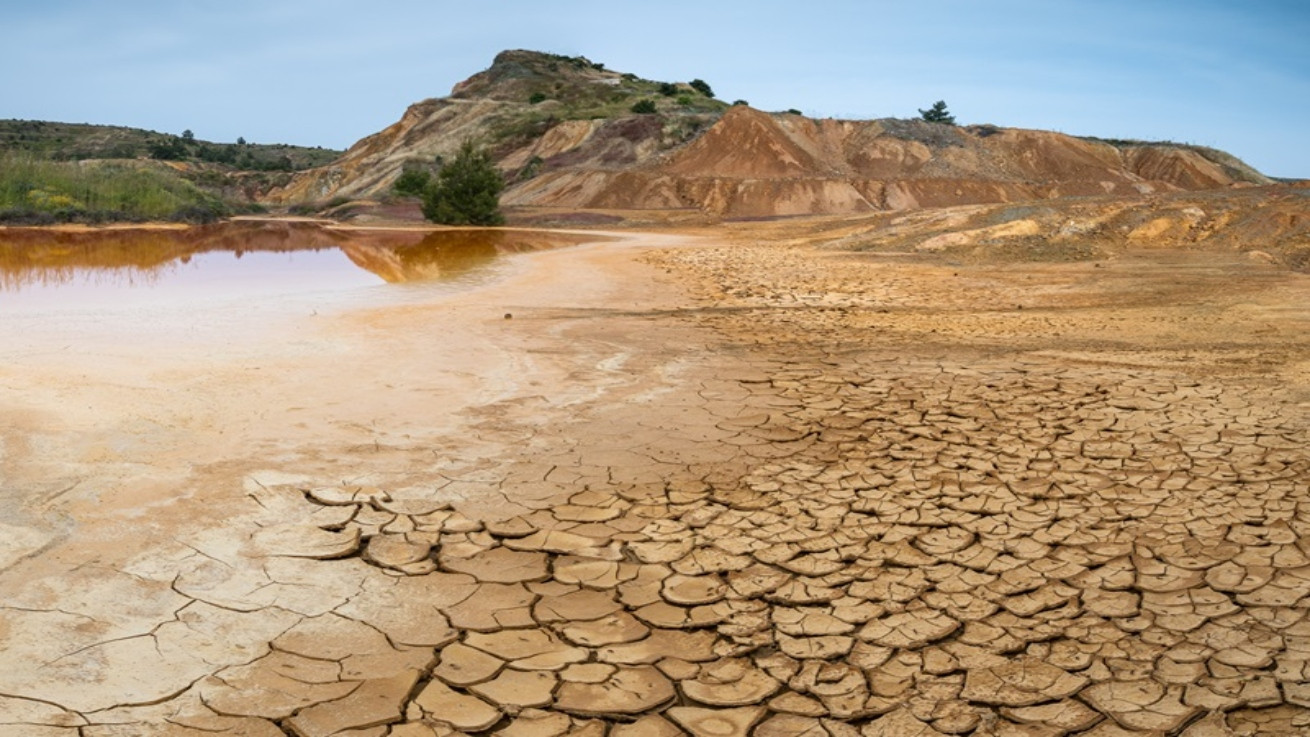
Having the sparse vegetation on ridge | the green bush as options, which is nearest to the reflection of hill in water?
the sparse vegetation on ridge

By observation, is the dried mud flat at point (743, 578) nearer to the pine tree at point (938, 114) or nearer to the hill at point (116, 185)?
the hill at point (116, 185)

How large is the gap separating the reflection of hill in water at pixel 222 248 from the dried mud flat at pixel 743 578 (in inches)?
366

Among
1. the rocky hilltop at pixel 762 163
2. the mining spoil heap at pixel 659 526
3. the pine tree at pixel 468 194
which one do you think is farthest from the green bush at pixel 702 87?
the mining spoil heap at pixel 659 526

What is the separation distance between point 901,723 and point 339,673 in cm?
172

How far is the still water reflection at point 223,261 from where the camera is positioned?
469 inches

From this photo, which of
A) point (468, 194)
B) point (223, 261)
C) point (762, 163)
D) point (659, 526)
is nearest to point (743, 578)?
point (659, 526)

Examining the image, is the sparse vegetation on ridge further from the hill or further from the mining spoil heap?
the mining spoil heap

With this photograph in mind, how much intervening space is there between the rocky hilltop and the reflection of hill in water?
526 inches

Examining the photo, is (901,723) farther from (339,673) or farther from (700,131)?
(700,131)

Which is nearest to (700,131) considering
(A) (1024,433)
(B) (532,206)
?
(B) (532,206)

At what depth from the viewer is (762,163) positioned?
132 feet

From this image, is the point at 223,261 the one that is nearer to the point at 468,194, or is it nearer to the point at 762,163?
the point at 468,194

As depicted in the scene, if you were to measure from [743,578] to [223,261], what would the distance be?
16.0 meters

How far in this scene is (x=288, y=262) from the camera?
17094 millimetres
